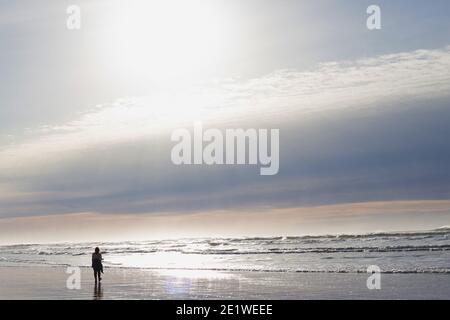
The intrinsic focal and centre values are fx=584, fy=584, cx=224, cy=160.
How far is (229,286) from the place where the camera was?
24.1 m

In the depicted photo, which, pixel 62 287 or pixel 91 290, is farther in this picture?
pixel 62 287

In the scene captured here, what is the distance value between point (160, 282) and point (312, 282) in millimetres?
6880

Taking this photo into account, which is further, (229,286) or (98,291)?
(229,286)

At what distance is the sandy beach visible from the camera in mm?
21016

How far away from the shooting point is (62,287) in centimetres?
2502

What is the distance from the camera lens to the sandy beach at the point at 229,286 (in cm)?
2102
